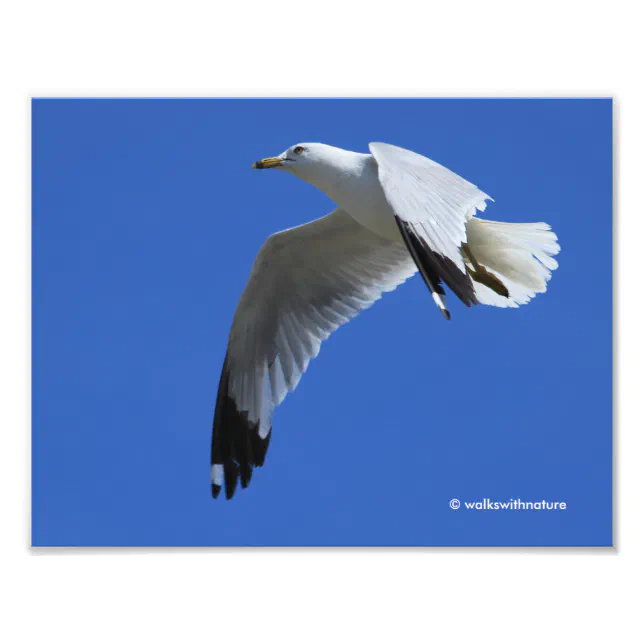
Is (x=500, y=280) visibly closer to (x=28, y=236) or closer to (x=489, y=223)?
(x=489, y=223)

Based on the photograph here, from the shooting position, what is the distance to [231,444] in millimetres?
4094

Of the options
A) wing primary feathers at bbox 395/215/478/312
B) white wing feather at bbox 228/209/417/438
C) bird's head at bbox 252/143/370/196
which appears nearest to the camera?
wing primary feathers at bbox 395/215/478/312

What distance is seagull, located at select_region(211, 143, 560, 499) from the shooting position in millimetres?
3553

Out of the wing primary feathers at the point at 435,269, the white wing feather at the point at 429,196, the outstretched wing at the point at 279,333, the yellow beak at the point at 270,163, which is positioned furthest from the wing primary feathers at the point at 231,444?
the wing primary feathers at the point at 435,269

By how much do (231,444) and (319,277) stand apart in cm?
67

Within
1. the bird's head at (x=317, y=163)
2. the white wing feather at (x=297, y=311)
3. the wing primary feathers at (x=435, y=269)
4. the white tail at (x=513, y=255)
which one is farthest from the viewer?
the white wing feather at (x=297, y=311)

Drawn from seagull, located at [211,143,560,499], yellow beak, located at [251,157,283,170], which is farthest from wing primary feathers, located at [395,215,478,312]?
yellow beak, located at [251,157,283,170]

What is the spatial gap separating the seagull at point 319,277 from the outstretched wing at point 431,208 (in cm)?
5

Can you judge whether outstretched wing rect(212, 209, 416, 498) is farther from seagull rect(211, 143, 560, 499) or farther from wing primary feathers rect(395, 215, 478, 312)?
wing primary feathers rect(395, 215, 478, 312)

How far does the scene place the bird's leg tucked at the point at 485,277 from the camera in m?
3.85

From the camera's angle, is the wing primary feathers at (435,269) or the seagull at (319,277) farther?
the seagull at (319,277)

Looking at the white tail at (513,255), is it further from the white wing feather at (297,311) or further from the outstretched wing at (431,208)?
the outstretched wing at (431,208)

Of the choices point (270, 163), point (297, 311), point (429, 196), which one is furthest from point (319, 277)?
point (429, 196)

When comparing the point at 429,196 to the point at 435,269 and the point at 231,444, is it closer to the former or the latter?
the point at 435,269
